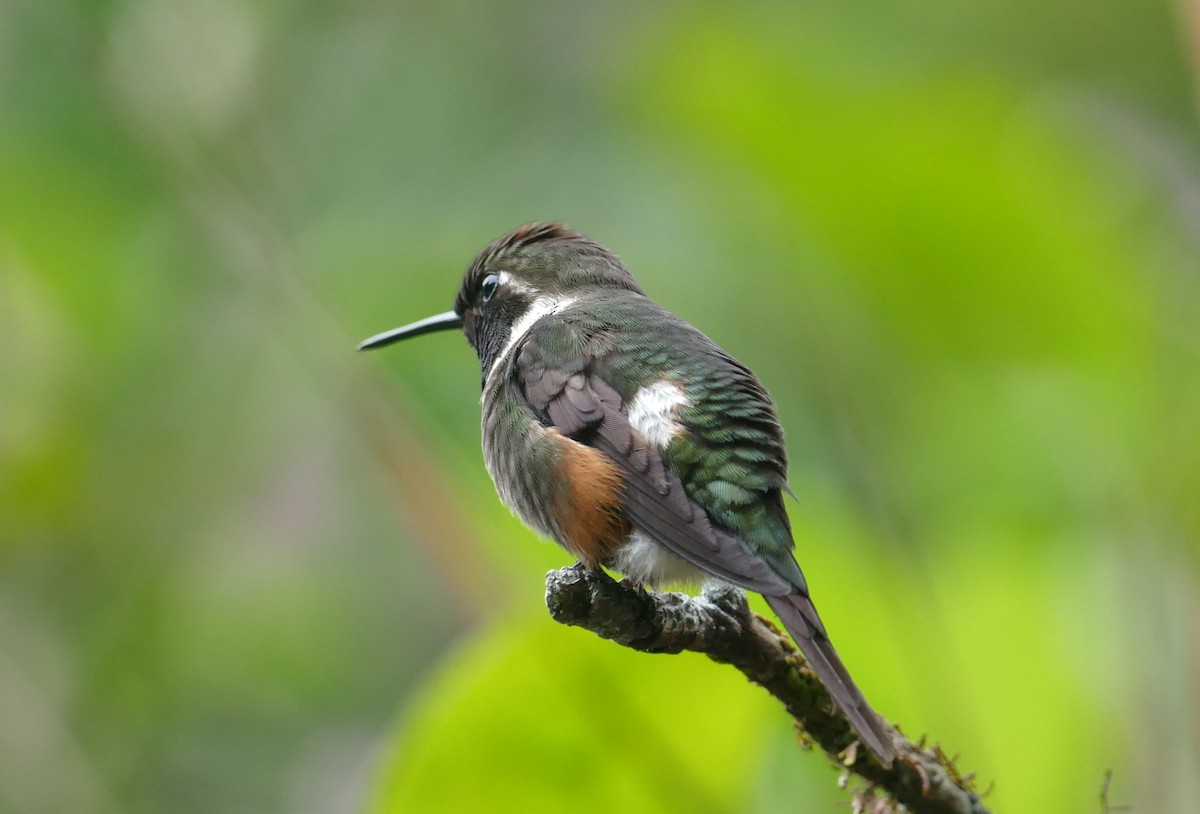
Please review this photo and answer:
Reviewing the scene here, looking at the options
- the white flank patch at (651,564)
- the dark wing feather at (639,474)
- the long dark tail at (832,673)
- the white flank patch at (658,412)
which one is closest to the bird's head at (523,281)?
the dark wing feather at (639,474)

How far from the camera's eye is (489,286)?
414 centimetres

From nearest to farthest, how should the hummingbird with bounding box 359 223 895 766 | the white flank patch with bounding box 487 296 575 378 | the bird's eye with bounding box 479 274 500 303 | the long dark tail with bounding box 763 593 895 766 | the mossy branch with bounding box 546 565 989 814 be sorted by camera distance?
the long dark tail with bounding box 763 593 895 766, the mossy branch with bounding box 546 565 989 814, the hummingbird with bounding box 359 223 895 766, the white flank patch with bounding box 487 296 575 378, the bird's eye with bounding box 479 274 500 303

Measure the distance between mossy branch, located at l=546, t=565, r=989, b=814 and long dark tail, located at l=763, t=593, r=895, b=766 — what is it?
15 cm

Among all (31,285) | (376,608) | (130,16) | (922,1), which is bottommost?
(376,608)

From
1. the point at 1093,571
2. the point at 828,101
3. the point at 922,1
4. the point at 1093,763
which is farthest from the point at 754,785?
the point at 922,1

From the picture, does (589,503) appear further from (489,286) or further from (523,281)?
(489,286)

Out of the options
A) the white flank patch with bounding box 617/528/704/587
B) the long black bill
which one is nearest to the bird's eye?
the long black bill

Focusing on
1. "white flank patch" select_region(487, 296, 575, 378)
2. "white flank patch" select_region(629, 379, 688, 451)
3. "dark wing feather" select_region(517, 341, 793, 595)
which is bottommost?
"dark wing feather" select_region(517, 341, 793, 595)

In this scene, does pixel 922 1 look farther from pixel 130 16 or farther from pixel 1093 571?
pixel 1093 571

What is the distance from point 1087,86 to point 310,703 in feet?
14.1

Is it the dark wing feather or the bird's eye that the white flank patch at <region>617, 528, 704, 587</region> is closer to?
the dark wing feather

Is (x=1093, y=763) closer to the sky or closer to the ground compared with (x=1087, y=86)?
closer to the ground

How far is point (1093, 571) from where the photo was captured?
3.52 metres

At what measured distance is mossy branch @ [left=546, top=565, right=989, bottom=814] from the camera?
2.66 m
